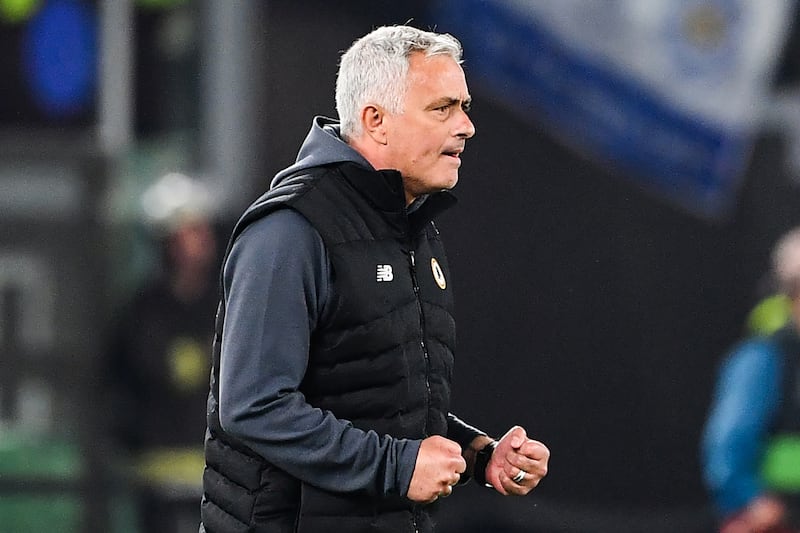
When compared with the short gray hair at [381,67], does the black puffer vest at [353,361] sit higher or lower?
lower

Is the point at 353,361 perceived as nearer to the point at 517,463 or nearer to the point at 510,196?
the point at 517,463

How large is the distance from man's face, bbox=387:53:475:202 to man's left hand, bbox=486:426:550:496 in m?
0.49

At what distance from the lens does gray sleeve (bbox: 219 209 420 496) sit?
103 inches

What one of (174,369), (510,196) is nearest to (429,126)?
(510,196)

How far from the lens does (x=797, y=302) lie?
6.00 m

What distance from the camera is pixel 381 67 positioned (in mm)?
2809

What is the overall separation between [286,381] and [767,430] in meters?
3.79

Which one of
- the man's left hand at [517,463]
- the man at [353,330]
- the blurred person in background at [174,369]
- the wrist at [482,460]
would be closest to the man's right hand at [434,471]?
the man at [353,330]

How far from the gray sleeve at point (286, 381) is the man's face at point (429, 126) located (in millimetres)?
280

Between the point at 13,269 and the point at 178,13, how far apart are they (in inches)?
49.9

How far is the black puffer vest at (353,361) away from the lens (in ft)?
8.84

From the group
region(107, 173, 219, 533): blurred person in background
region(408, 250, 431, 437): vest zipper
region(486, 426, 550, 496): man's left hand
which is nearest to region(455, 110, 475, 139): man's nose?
region(408, 250, 431, 437): vest zipper

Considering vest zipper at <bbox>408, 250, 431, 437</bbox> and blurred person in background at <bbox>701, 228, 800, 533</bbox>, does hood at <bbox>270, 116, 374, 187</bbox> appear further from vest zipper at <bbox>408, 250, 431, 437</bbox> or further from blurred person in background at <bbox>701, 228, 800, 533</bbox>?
blurred person in background at <bbox>701, 228, 800, 533</bbox>

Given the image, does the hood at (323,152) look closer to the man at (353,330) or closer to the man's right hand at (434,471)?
the man at (353,330)
